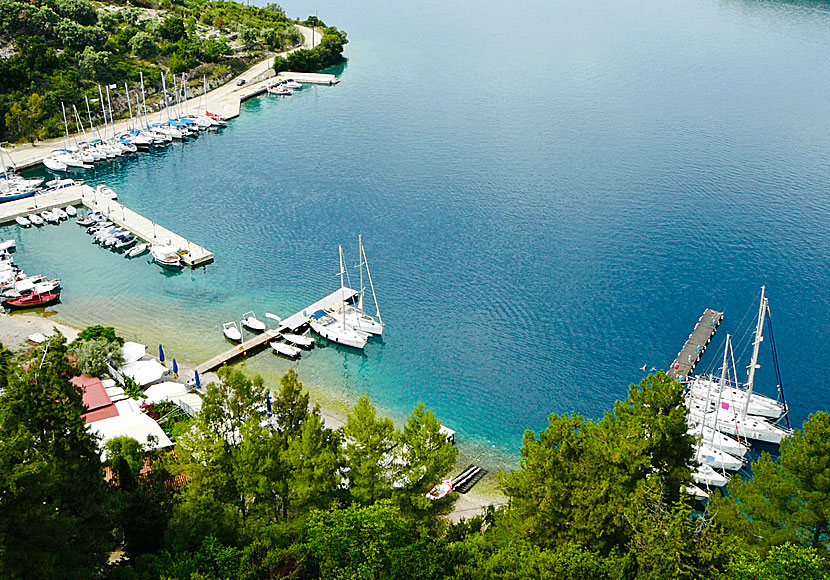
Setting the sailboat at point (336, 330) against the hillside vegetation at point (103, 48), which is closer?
the sailboat at point (336, 330)

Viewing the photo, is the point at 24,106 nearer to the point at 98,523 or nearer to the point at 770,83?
the point at 98,523

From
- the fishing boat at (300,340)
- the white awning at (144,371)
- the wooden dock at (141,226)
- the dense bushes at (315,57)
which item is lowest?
the fishing boat at (300,340)

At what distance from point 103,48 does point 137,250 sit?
6814 cm

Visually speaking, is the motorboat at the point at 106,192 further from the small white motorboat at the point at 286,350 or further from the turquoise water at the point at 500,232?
the small white motorboat at the point at 286,350

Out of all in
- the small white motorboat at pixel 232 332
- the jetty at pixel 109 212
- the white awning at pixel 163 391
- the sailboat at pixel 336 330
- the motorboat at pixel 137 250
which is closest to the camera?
the white awning at pixel 163 391

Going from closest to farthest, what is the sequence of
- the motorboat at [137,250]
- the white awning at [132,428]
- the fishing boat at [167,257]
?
the white awning at [132,428], the fishing boat at [167,257], the motorboat at [137,250]

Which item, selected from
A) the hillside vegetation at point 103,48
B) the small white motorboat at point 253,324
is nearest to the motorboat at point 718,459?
the small white motorboat at point 253,324

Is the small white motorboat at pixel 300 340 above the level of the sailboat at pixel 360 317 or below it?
below

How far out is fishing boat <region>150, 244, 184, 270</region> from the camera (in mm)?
83750

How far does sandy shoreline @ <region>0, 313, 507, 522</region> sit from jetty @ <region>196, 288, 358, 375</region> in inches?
61.6

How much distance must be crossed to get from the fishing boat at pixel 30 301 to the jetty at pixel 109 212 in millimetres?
14822

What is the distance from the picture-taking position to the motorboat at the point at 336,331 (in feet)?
233

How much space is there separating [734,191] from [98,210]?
8707cm

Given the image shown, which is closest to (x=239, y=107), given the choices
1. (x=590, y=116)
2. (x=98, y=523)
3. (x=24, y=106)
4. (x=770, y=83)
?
(x=24, y=106)
